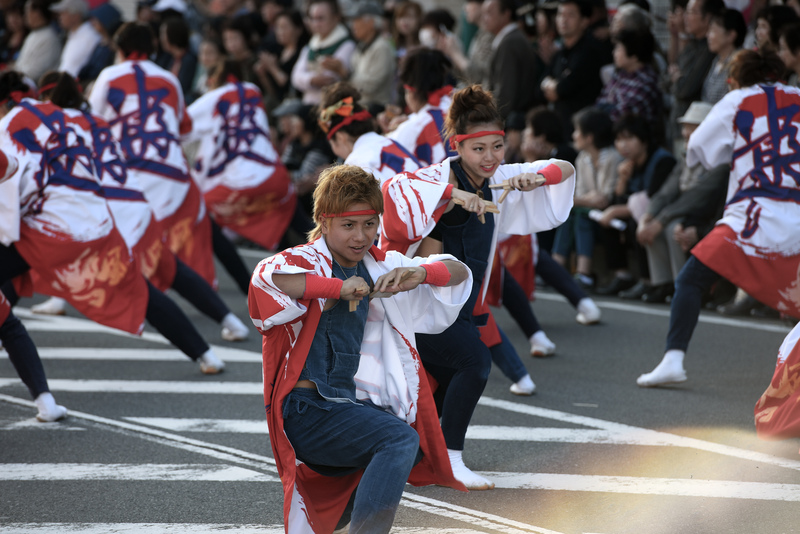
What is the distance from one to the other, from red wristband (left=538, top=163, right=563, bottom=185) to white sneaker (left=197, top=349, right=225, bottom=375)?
2.72m

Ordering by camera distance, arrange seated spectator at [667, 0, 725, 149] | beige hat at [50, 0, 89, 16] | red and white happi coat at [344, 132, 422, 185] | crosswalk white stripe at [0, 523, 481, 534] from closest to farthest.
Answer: crosswalk white stripe at [0, 523, 481, 534]
red and white happi coat at [344, 132, 422, 185]
seated spectator at [667, 0, 725, 149]
beige hat at [50, 0, 89, 16]

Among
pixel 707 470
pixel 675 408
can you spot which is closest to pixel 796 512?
pixel 707 470

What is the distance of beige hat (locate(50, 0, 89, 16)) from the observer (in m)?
11.1

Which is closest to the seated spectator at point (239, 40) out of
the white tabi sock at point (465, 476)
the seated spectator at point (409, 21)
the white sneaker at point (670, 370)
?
the seated spectator at point (409, 21)

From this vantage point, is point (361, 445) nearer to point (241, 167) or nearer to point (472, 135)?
point (472, 135)

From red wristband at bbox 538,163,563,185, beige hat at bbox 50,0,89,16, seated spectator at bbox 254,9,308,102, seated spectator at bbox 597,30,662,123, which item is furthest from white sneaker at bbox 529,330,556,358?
beige hat at bbox 50,0,89,16

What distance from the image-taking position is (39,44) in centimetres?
1266

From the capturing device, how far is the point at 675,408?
5.36 m

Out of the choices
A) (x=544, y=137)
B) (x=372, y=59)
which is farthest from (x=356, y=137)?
(x=372, y=59)

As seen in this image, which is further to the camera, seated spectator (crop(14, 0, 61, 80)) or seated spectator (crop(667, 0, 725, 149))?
seated spectator (crop(14, 0, 61, 80))

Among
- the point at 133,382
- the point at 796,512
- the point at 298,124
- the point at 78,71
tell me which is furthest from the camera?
the point at 78,71

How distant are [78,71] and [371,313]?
8.76 meters

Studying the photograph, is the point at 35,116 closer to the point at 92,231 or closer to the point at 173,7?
the point at 92,231

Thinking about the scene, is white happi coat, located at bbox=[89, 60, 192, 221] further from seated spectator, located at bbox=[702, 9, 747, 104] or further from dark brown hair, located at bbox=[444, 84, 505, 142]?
seated spectator, located at bbox=[702, 9, 747, 104]
